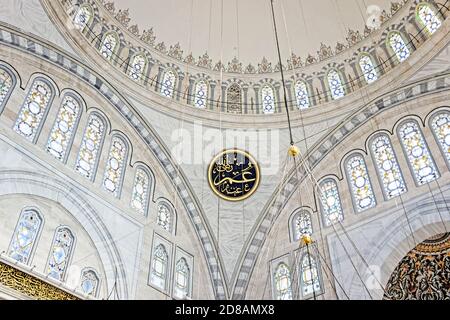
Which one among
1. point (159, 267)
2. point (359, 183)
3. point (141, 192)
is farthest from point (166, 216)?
point (359, 183)

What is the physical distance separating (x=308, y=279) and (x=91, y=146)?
18.1 feet

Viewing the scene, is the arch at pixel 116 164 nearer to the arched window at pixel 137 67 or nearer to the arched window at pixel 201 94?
the arched window at pixel 137 67

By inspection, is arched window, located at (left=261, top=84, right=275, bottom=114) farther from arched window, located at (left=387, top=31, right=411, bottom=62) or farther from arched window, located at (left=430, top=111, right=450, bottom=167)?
arched window, located at (left=430, top=111, right=450, bottom=167)

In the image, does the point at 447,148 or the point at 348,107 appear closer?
the point at 447,148

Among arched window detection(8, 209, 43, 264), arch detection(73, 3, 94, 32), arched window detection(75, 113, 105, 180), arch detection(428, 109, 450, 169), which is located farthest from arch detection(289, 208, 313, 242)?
arch detection(73, 3, 94, 32)

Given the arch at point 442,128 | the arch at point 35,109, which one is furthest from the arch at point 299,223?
the arch at point 35,109

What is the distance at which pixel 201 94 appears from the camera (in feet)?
42.2

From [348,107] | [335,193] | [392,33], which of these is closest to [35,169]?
[335,193]

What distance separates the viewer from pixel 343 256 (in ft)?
31.3

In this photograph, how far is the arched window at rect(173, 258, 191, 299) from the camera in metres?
10.1

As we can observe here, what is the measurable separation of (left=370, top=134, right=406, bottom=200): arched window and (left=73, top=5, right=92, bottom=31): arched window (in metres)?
7.32

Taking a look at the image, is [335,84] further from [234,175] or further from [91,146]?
[91,146]

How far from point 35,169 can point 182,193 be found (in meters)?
4.06
